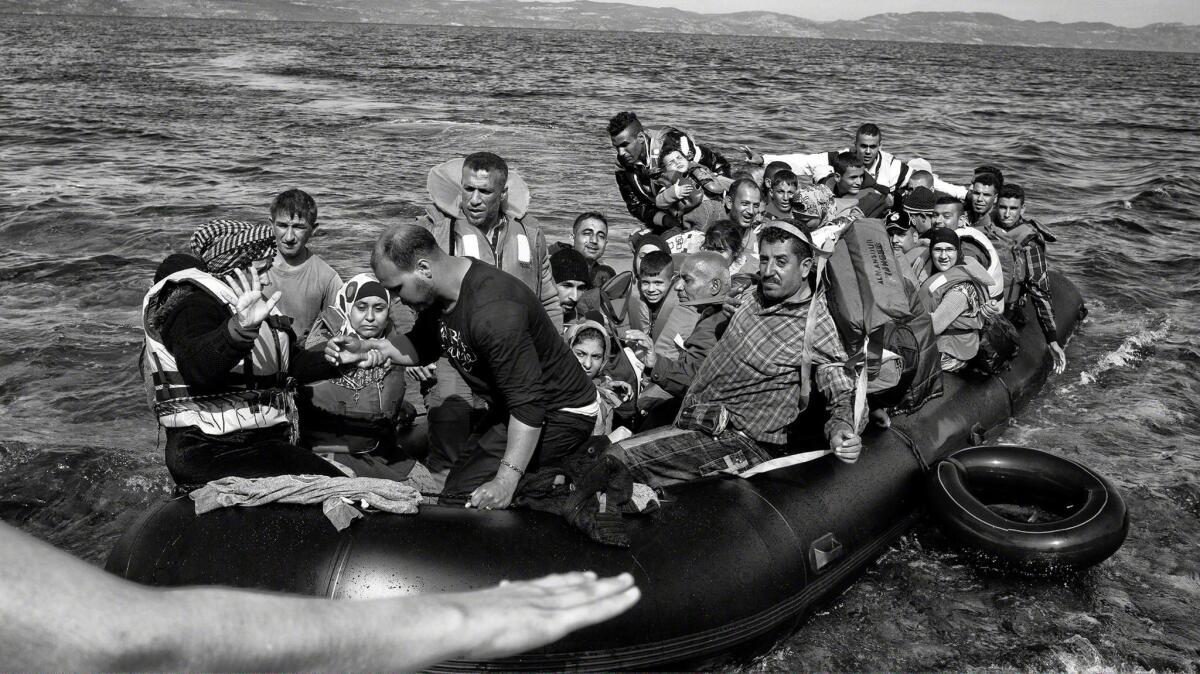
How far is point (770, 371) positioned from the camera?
465 cm

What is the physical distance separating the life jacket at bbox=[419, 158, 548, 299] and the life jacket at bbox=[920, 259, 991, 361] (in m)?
2.61

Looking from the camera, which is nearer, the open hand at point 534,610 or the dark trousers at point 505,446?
the open hand at point 534,610

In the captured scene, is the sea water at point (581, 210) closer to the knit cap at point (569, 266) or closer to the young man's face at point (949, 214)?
the young man's face at point (949, 214)

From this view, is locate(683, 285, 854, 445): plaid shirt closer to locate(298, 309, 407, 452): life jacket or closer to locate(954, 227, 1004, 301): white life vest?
locate(298, 309, 407, 452): life jacket

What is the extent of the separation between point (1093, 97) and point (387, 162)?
1467 inches

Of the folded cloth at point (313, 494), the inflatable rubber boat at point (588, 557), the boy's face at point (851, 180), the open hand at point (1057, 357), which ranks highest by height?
the boy's face at point (851, 180)

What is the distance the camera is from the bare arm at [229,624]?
0.97m

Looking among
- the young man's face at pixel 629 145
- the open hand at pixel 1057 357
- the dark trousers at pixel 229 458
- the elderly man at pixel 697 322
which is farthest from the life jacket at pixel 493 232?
the open hand at pixel 1057 357

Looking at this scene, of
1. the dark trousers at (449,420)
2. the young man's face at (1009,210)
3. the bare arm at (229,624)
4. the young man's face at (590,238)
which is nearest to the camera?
the bare arm at (229,624)

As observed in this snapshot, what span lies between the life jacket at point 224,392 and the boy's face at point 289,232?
1028 millimetres

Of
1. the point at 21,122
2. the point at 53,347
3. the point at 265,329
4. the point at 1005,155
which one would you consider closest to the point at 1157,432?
the point at 265,329

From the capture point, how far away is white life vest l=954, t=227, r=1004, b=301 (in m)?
6.27

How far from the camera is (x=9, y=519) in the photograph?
5.75 metres

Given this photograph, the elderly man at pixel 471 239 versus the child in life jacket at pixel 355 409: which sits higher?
the elderly man at pixel 471 239
